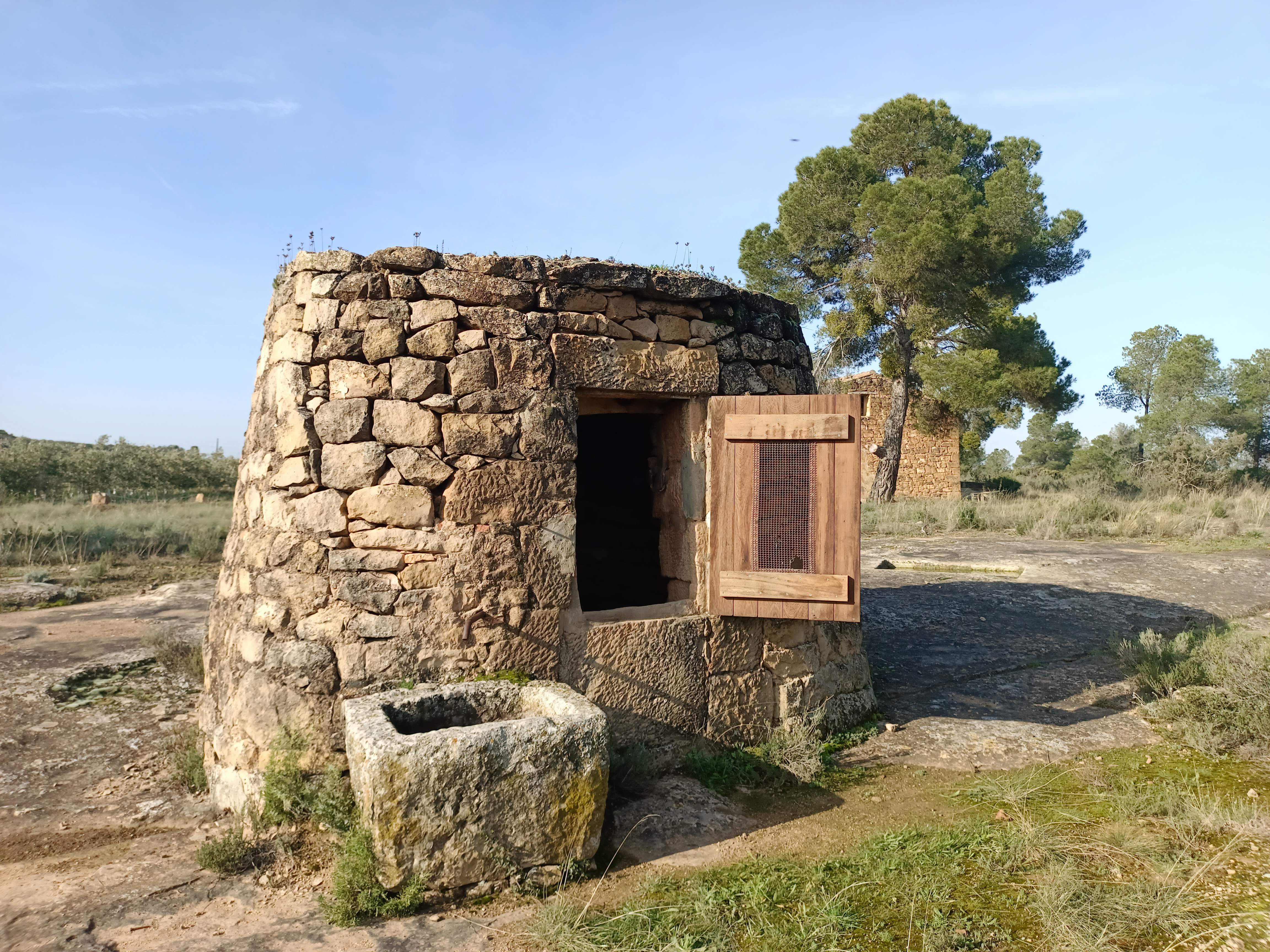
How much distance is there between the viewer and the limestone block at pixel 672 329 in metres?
4.72

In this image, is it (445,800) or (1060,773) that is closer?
(445,800)

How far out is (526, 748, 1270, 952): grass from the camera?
291 cm

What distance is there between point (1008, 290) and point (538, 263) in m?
14.7

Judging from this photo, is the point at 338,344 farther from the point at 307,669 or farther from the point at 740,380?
the point at 740,380

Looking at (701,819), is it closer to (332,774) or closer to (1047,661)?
(332,774)

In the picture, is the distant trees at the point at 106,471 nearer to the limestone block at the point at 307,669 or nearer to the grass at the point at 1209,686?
the limestone block at the point at 307,669

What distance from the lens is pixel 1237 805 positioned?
3.88 meters

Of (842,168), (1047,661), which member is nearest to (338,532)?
(1047,661)

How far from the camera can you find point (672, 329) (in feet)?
15.6

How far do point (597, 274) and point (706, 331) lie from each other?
75cm

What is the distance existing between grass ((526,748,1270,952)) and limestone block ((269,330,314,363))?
9.34ft

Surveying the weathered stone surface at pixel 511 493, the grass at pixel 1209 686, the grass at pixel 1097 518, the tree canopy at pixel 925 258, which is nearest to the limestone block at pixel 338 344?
the weathered stone surface at pixel 511 493

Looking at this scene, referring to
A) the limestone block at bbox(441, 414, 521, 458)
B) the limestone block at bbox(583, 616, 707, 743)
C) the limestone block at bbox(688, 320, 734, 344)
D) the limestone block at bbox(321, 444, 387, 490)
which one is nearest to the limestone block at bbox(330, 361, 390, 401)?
the limestone block at bbox(321, 444, 387, 490)

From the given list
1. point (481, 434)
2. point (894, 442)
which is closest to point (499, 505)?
point (481, 434)
